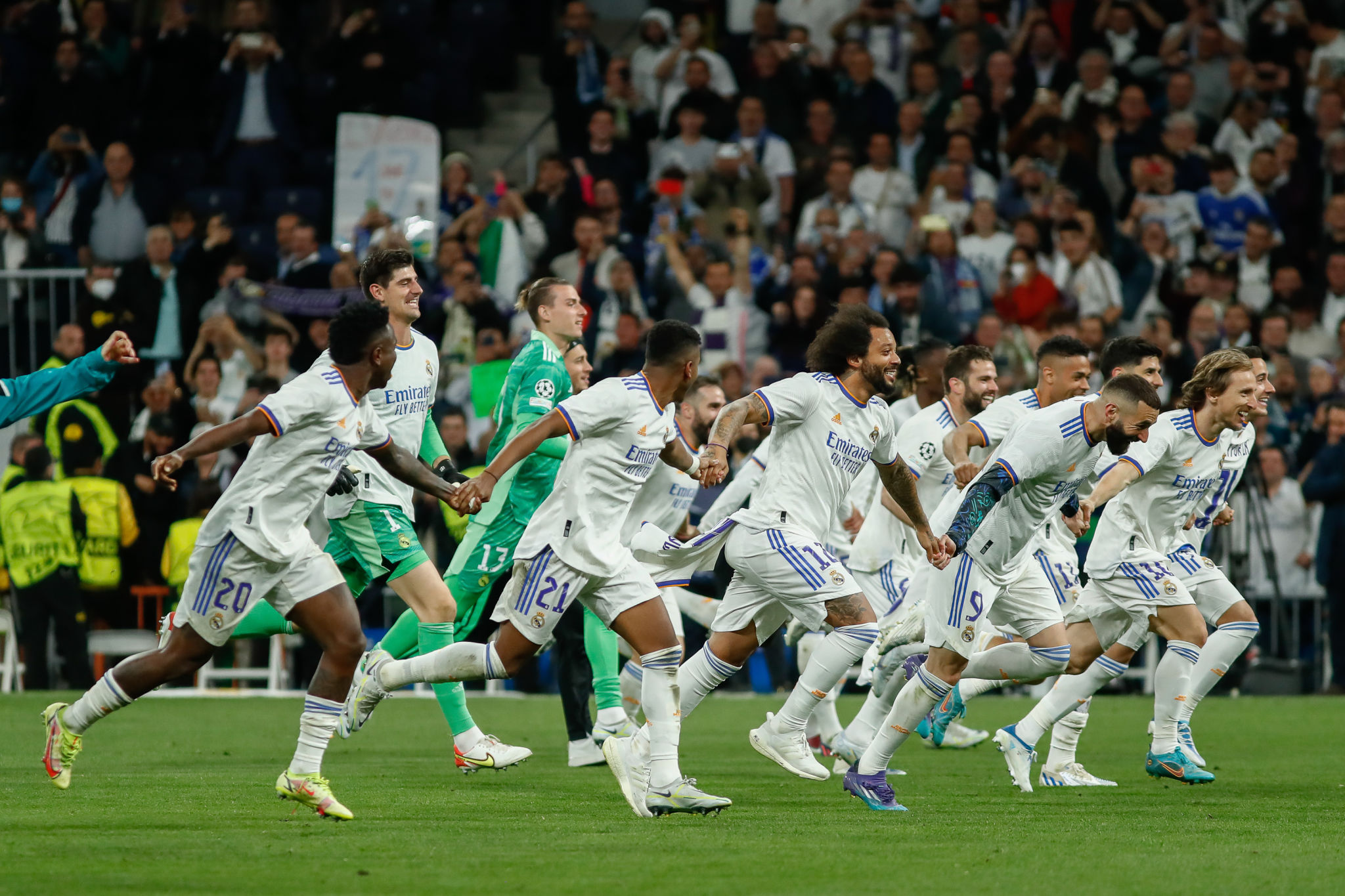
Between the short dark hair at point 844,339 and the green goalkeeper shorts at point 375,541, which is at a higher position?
the short dark hair at point 844,339

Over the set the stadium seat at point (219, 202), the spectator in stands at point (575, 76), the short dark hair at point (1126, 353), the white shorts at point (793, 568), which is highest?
the spectator in stands at point (575, 76)

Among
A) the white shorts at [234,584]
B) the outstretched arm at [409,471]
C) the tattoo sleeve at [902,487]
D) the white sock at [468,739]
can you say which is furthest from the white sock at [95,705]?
the tattoo sleeve at [902,487]

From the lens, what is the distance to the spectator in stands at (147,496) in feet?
59.3

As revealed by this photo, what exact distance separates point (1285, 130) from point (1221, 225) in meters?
2.40

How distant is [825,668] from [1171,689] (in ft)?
7.50

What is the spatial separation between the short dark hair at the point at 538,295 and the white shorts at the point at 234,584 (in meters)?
3.00

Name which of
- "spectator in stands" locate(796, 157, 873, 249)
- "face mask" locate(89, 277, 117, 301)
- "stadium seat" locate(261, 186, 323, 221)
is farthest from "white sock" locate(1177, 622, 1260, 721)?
"stadium seat" locate(261, 186, 323, 221)

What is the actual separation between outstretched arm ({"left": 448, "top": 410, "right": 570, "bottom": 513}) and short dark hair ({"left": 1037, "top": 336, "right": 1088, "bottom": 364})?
339 cm

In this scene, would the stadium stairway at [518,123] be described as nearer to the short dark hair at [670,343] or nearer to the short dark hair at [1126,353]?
the short dark hair at [1126,353]

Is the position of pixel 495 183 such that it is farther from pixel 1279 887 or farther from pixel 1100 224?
pixel 1279 887

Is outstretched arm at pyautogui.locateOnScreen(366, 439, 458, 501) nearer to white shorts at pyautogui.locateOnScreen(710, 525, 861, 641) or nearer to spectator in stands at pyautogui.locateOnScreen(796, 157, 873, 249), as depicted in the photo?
white shorts at pyautogui.locateOnScreen(710, 525, 861, 641)

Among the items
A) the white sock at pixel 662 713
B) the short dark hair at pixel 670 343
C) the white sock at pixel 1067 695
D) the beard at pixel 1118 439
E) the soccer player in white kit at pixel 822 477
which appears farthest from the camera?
the white sock at pixel 1067 695

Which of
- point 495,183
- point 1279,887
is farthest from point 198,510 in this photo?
point 1279,887

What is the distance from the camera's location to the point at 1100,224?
65.5ft
